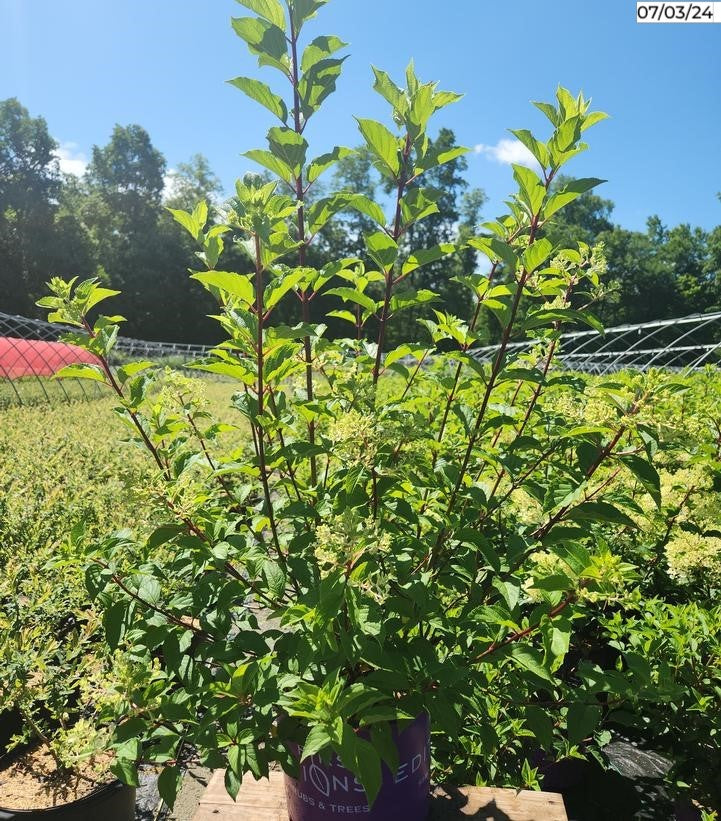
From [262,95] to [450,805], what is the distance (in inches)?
85.3

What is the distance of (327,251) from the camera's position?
40.3m

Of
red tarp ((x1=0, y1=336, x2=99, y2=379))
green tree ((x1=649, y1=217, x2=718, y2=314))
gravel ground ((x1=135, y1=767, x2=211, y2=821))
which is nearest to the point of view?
gravel ground ((x1=135, y1=767, x2=211, y2=821))

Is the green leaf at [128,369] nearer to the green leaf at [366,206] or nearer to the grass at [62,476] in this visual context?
the grass at [62,476]

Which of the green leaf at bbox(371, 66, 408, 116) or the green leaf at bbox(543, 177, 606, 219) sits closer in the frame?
the green leaf at bbox(543, 177, 606, 219)

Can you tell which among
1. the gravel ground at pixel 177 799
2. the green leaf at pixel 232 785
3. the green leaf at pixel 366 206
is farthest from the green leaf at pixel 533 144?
the gravel ground at pixel 177 799

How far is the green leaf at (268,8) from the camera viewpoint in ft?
4.50

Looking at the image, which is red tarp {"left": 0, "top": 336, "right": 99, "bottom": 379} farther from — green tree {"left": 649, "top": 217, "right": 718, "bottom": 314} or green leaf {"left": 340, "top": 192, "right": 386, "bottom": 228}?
green tree {"left": 649, "top": 217, "right": 718, "bottom": 314}

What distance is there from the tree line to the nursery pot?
30.5 metres

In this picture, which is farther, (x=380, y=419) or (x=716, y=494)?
(x=716, y=494)

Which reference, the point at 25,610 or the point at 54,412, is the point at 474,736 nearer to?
the point at 25,610

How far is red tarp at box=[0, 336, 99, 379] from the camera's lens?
14.5 meters

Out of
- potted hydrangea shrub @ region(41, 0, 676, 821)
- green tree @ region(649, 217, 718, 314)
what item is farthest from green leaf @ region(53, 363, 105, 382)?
green tree @ region(649, 217, 718, 314)

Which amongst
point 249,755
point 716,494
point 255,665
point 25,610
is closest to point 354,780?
point 249,755

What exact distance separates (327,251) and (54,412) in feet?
105
